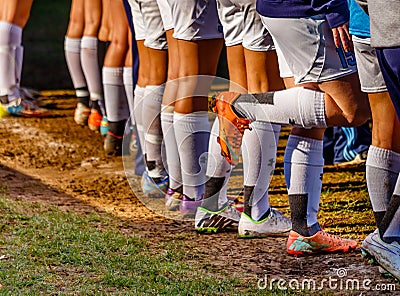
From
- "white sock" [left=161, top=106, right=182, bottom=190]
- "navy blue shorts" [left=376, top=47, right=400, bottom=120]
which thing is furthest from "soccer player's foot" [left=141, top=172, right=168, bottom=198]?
"navy blue shorts" [left=376, top=47, right=400, bottom=120]

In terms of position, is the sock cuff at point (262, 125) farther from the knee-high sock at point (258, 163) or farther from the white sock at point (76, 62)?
the white sock at point (76, 62)

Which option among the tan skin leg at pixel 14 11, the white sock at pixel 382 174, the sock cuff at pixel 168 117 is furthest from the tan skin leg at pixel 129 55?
the white sock at pixel 382 174

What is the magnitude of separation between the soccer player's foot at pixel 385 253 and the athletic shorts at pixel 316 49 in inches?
30.3

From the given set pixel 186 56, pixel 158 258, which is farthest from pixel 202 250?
pixel 186 56

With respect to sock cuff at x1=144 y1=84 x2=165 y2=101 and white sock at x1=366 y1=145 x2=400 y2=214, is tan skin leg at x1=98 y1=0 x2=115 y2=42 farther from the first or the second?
white sock at x1=366 y1=145 x2=400 y2=214

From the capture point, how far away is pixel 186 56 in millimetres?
4762

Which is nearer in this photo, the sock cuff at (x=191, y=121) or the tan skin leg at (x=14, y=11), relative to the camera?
the sock cuff at (x=191, y=121)

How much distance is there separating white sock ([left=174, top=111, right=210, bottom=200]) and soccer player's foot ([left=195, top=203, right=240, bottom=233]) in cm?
30

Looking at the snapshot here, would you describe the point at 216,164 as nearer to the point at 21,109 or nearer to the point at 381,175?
Result: the point at 381,175

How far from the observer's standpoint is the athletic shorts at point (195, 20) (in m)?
4.70

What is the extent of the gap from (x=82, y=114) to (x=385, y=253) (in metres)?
4.53

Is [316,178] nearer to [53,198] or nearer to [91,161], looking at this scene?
[53,198]

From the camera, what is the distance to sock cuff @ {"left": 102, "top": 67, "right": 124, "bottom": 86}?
262 inches

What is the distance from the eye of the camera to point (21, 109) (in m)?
8.12
